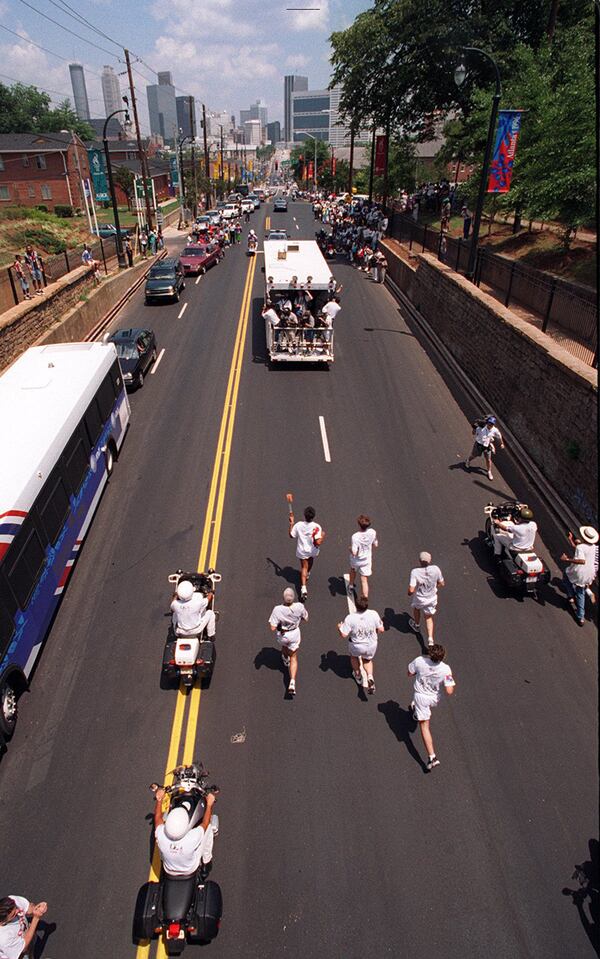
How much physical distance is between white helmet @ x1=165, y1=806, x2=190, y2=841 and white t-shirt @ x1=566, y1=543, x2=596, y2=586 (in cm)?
670

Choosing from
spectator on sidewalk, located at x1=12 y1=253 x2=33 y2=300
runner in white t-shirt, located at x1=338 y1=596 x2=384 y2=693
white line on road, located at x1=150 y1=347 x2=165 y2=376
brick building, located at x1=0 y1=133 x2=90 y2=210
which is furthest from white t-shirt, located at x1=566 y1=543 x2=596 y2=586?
brick building, located at x1=0 y1=133 x2=90 y2=210

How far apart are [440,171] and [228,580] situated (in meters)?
62.3

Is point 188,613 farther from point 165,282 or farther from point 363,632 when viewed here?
point 165,282

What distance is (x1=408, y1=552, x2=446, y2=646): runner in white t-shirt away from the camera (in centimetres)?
795

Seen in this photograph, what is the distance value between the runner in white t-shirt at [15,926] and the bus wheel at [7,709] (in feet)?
8.17

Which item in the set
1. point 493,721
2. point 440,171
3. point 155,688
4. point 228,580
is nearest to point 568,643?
point 493,721

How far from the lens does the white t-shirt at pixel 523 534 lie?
9055 millimetres

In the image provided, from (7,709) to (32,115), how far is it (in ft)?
449

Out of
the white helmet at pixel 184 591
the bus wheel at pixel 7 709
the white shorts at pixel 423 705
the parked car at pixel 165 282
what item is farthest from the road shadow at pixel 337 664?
the parked car at pixel 165 282

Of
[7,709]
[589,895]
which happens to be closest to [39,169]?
[7,709]

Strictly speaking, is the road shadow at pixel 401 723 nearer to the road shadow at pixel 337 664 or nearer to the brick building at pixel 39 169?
the road shadow at pixel 337 664

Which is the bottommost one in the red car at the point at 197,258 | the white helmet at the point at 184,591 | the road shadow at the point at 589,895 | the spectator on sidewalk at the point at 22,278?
the road shadow at the point at 589,895

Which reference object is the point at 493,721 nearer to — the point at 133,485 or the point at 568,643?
the point at 568,643

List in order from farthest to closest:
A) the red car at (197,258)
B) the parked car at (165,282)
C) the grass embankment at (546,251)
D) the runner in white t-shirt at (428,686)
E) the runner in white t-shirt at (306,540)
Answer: the red car at (197,258), the parked car at (165,282), the grass embankment at (546,251), the runner in white t-shirt at (306,540), the runner in white t-shirt at (428,686)
